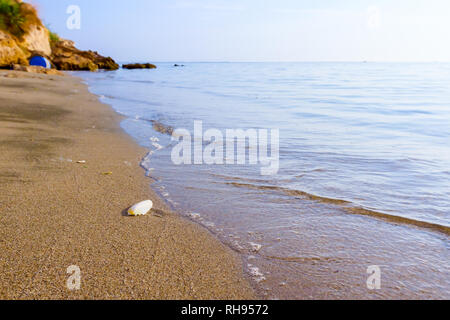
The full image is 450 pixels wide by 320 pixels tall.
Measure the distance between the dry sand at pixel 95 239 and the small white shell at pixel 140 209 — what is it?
0.08m

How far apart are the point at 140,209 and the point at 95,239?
2.06ft

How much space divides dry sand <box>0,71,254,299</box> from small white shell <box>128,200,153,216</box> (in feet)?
0.26

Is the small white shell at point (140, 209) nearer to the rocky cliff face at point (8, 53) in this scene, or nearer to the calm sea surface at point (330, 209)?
the calm sea surface at point (330, 209)

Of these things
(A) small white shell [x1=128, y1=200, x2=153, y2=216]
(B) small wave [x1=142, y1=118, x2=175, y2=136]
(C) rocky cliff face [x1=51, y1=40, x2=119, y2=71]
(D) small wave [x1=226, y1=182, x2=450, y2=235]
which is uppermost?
(C) rocky cliff face [x1=51, y1=40, x2=119, y2=71]

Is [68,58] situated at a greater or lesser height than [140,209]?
greater

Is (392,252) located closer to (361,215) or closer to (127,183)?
(361,215)

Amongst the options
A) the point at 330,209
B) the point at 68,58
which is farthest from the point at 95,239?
the point at 68,58

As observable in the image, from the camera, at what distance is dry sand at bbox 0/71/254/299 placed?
210 centimetres

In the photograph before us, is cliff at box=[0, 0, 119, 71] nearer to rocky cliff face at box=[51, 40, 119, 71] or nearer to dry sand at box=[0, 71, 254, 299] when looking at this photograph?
rocky cliff face at box=[51, 40, 119, 71]

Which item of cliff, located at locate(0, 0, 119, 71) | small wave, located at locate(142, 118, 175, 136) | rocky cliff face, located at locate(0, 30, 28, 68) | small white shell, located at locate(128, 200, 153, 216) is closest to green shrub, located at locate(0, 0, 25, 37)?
cliff, located at locate(0, 0, 119, 71)

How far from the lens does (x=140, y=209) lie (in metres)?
3.20

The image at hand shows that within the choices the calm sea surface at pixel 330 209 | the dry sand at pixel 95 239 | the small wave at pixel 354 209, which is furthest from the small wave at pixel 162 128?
the small wave at pixel 354 209

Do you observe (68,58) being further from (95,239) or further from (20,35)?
(95,239)
